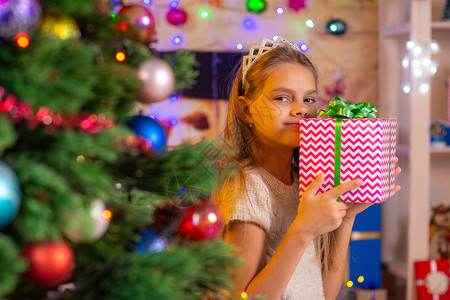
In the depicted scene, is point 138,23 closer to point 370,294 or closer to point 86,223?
point 86,223

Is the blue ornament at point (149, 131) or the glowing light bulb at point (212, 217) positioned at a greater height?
the blue ornament at point (149, 131)

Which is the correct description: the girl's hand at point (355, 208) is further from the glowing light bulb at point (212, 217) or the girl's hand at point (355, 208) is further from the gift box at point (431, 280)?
the gift box at point (431, 280)

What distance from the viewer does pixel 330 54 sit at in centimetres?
322

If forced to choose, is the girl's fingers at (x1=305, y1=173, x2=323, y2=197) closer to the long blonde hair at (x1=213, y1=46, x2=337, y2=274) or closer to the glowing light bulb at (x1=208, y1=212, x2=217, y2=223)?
the long blonde hair at (x1=213, y1=46, x2=337, y2=274)

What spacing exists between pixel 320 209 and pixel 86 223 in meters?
0.66

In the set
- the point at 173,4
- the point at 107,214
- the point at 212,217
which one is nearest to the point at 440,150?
the point at 173,4

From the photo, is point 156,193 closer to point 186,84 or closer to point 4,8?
point 186,84

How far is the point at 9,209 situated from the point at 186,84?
32cm

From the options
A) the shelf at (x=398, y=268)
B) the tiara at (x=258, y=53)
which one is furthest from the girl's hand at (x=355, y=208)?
the shelf at (x=398, y=268)

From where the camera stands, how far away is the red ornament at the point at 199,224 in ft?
2.18

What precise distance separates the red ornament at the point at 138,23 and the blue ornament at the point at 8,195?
0.81 feet

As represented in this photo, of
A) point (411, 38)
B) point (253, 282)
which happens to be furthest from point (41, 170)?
point (411, 38)

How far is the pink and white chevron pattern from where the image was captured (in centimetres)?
112

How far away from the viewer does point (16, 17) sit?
516 mm
